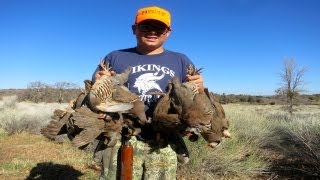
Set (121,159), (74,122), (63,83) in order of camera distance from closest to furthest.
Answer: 1. (74,122)
2. (121,159)
3. (63,83)

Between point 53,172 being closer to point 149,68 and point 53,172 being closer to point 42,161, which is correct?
point 42,161

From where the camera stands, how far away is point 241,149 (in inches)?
448

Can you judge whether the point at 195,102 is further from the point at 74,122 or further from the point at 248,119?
the point at 248,119

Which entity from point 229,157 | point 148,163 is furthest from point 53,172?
point 148,163

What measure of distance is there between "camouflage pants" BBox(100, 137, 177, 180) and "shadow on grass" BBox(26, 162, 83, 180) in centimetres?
537

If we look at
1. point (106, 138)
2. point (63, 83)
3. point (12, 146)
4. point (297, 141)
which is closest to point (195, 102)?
point (106, 138)

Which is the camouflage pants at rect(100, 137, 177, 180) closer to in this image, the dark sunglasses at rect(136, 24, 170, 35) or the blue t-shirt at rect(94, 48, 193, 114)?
the blue t-shirt at rect(94, 48, 193, 114)

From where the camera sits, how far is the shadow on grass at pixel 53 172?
970 centimetres

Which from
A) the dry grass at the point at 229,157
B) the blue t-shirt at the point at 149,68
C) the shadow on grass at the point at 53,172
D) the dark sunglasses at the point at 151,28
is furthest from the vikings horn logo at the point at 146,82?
the shadow on grass at the point at 53,172

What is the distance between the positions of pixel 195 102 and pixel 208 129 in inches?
10.6

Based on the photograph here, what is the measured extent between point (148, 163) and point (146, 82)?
2.67 ft

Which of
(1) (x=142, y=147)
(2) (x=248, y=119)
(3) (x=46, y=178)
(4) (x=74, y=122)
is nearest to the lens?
(4) (x=74, y=122)

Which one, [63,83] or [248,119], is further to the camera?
[63,83]

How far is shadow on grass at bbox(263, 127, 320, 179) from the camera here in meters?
10.4
